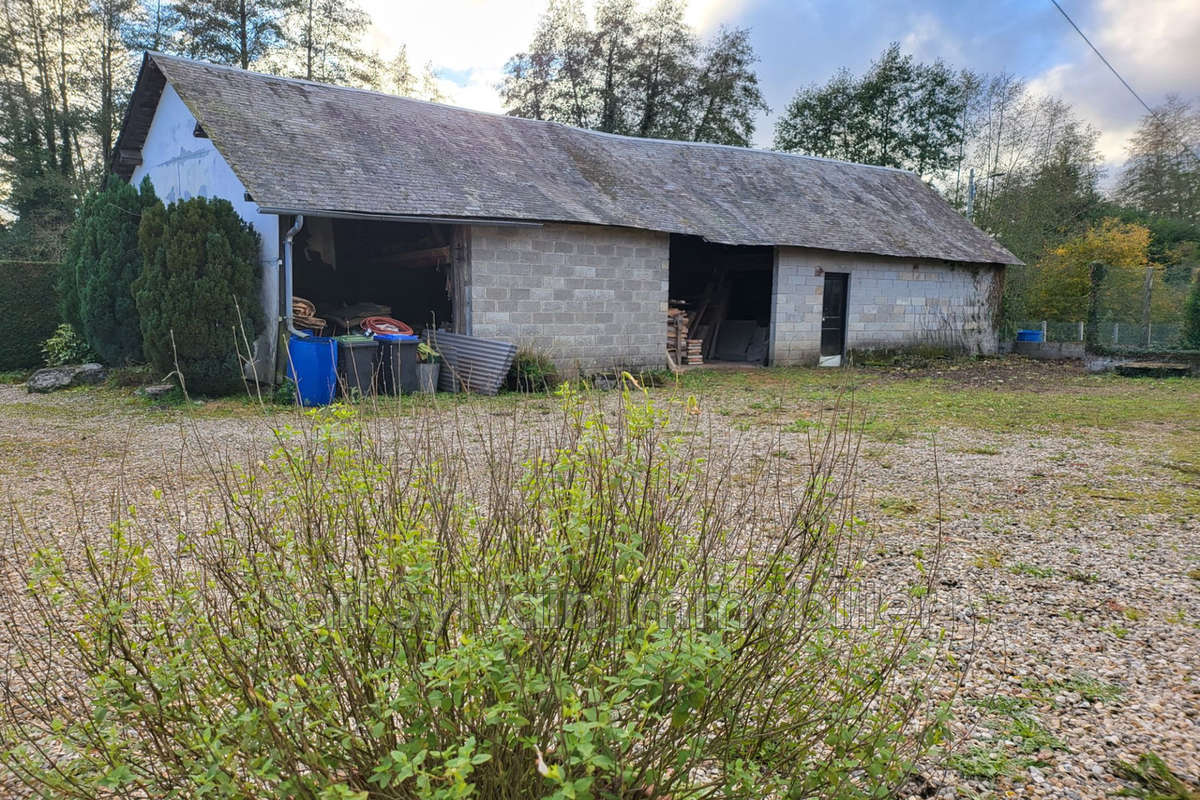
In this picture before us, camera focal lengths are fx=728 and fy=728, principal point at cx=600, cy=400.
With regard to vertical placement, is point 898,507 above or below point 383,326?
below

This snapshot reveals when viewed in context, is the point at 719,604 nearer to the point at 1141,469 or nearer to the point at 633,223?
the point at 1141,469

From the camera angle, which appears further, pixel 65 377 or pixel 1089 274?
pixel 1089 274

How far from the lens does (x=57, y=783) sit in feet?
5.06

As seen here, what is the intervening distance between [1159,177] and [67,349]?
37.2 metres

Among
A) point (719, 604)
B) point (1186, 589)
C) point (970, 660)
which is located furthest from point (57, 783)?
point (1186, 589)

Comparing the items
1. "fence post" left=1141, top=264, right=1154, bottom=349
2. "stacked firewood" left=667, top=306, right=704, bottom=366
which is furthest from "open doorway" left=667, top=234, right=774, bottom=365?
"fence post" left=1141, top=264, right=1154, bottom=349

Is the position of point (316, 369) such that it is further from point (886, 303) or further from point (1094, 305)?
point (1094, 305)

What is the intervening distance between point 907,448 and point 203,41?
25479 mm

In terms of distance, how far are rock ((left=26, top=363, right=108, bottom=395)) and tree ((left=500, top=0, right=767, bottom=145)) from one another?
21983 mm

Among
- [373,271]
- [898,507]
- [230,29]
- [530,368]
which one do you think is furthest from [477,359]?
[230,29]

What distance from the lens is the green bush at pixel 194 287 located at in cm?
1018

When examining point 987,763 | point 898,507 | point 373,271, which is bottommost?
point 987,763

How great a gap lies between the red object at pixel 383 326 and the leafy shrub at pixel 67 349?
5.86 metres

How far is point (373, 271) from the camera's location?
14.9 meters
